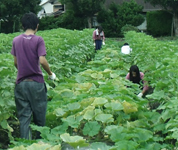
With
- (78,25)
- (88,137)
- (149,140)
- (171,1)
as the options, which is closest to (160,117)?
(149,140)

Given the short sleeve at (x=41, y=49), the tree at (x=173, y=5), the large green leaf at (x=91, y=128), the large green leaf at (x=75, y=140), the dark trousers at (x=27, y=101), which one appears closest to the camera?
the large green leaf at (x=75, y=140)

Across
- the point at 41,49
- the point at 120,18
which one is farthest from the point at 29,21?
the point at 120,18

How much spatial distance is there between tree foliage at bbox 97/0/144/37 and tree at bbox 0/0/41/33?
25.1 feet

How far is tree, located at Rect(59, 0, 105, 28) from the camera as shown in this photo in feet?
121

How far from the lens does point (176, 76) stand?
534 centimetres

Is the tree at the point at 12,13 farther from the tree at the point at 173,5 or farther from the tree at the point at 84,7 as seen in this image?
the tree at the point at 173,5

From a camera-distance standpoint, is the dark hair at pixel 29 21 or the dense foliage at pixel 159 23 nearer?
the dark hair at pixel 29 21

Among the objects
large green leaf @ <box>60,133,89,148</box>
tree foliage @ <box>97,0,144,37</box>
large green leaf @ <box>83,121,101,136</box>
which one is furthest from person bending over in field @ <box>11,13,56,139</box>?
tree foliage @ <box>97,0,144,37</box>

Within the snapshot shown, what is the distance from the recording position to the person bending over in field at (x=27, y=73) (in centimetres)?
466

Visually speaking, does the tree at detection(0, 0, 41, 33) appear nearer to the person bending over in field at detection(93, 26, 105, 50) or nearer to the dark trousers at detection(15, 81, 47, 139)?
the person bending over in field at detection(93, 26, 105, 50)

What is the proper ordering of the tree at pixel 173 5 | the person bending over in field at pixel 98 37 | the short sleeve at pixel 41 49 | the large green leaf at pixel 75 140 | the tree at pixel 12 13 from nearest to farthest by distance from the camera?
the large green leaf at pixel 75 140 → the short sleeve at pixel 41 49 → the person bending over in field at pixel 98 37 → the tree at pixel 173 5 → the tree at pixel 12 13

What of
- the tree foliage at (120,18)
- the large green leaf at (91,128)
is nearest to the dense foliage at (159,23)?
the tree foliage at (120,18)

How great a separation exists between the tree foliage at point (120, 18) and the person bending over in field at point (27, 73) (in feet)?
106

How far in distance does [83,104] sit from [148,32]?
33046 millimetres
